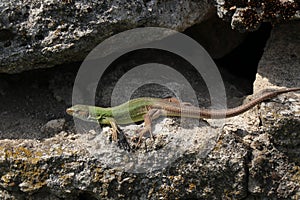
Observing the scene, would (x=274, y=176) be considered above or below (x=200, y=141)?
below

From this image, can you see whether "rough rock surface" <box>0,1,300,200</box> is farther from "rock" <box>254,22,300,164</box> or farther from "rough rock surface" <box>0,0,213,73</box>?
"rough rock surface" <box>0,0,213,73</box>

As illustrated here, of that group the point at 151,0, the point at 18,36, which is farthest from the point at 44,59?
the point at 151,0

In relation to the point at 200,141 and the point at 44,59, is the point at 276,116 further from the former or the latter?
the point at 44,59

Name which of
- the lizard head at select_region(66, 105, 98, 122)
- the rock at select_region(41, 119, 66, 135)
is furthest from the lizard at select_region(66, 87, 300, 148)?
the rock at select_region(41, 119, 66, 135)

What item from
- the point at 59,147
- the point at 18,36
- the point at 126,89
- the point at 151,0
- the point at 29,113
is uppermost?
the point at 151,0

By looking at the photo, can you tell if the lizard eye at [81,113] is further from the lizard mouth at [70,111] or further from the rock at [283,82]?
the rock at [283,82]

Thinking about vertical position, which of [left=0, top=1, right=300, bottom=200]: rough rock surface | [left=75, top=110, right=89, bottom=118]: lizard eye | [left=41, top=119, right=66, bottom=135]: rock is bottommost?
[left=0, top=1, right=300, bottom=200]: rough rock surface

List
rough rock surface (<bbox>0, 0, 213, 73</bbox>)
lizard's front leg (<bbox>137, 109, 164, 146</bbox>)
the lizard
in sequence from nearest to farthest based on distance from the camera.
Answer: rough rock surface (<bbox>0, 0, 213, 73</bbox>)
lizard's front leg (<bbox>137, 109, 164, 146</bbox>)
the lizard
